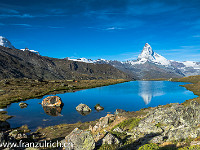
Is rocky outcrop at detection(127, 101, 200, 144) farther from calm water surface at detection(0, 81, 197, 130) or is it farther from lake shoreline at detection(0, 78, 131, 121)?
lake shoreline at detection(0, 78, 131, 121)

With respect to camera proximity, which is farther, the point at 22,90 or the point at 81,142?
the point at 22,90

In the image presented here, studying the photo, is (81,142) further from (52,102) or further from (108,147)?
(52,102)

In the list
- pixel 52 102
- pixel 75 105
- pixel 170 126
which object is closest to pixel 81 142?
pixel 170 126

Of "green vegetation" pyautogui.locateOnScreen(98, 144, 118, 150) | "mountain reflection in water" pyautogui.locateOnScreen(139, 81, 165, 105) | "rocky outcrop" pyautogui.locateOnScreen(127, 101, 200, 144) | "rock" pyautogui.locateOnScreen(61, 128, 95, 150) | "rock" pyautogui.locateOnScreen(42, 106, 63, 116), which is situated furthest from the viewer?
"mountain reflection in water" pyautogui.locateOnScreen(139, 81, 165, 105)

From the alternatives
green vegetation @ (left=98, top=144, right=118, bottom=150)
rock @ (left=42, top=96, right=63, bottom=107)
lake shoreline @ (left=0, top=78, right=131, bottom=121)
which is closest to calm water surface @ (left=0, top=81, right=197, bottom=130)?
rock @ (left=42, top=96, right=63, bottom=107)

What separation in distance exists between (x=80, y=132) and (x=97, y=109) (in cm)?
3537

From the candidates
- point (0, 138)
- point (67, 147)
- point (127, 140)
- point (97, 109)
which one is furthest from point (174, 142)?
point (97, 109)

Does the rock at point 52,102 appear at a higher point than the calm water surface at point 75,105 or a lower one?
higher

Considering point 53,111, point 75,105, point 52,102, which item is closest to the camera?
point 53,111

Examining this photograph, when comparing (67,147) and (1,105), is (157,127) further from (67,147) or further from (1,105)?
(1,105)

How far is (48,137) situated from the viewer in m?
24.5

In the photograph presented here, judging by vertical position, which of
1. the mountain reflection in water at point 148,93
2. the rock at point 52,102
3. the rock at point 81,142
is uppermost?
the rock at point 81,142

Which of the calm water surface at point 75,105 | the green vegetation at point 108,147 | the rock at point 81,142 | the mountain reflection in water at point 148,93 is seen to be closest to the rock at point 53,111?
the calm water surface at point 75,105

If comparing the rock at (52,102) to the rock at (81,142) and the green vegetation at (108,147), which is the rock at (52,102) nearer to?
the rock at (81,142)
